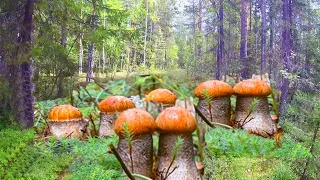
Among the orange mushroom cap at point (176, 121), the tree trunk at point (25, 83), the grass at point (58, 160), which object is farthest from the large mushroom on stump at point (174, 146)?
the tree trunk at point (25, 83)

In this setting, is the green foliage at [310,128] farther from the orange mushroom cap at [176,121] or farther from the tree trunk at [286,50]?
the tree trunk at [286,50]

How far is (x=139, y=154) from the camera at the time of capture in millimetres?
2385

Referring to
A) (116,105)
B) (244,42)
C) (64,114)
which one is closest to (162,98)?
(116,105)

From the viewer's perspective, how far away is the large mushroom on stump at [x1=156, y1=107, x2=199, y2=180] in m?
2.33

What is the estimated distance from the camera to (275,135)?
3.22 meters

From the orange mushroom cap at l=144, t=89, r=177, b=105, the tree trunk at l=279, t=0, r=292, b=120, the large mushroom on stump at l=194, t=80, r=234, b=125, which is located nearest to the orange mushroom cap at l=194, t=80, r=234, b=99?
the large mushroom on stump at l=194, t=80, r=234, b=125

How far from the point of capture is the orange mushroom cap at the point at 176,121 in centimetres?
232

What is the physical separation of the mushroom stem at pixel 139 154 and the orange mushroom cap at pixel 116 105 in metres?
0.89

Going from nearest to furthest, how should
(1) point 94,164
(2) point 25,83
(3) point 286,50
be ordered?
(1) point 94,164
(2) point 25,83
(3) point 286,50

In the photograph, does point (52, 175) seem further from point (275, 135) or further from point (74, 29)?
point (74, 29)

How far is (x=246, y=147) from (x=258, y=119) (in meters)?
0.61

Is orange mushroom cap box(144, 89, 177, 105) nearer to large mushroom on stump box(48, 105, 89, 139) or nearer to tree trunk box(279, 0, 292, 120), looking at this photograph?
large mushroom on stump box(48, 105, 89, 139)

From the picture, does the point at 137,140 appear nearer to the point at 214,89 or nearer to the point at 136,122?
the point at 136,122

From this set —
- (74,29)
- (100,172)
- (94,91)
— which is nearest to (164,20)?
(74,29)
